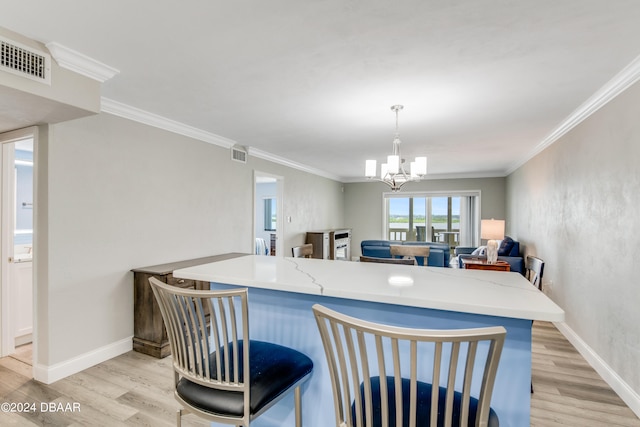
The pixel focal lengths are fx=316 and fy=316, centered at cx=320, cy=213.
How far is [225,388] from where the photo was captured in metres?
1.18

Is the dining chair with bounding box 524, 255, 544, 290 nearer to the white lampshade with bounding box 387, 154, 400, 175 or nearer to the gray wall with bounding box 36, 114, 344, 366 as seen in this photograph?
the white lampshade with bounding box 387, 154, 400, 175

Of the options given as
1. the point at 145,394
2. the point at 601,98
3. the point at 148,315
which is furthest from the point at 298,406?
the point at 601,98

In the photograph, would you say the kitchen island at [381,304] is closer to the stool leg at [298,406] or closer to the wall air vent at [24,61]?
the stool leg at [298,406]

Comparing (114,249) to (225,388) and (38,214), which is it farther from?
(225,388)

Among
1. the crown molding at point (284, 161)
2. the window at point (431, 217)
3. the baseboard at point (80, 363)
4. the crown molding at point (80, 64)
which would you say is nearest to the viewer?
the crown molding at point (80, 64)

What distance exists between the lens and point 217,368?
47.5 inches

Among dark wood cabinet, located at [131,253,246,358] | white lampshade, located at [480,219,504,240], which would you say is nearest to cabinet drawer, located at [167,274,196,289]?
dark wood cabinet, located at [131,253,246,358]

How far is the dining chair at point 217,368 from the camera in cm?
114

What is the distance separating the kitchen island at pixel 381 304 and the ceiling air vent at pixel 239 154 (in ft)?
9.21

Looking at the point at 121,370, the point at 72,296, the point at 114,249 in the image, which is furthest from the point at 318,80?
the point at 121,370

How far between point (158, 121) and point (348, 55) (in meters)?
2.26

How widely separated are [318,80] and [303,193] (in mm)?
4220

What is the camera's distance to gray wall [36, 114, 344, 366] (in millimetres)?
2475

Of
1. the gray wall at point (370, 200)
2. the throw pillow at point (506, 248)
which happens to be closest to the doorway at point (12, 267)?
the throw pillow at point (506, 248)
